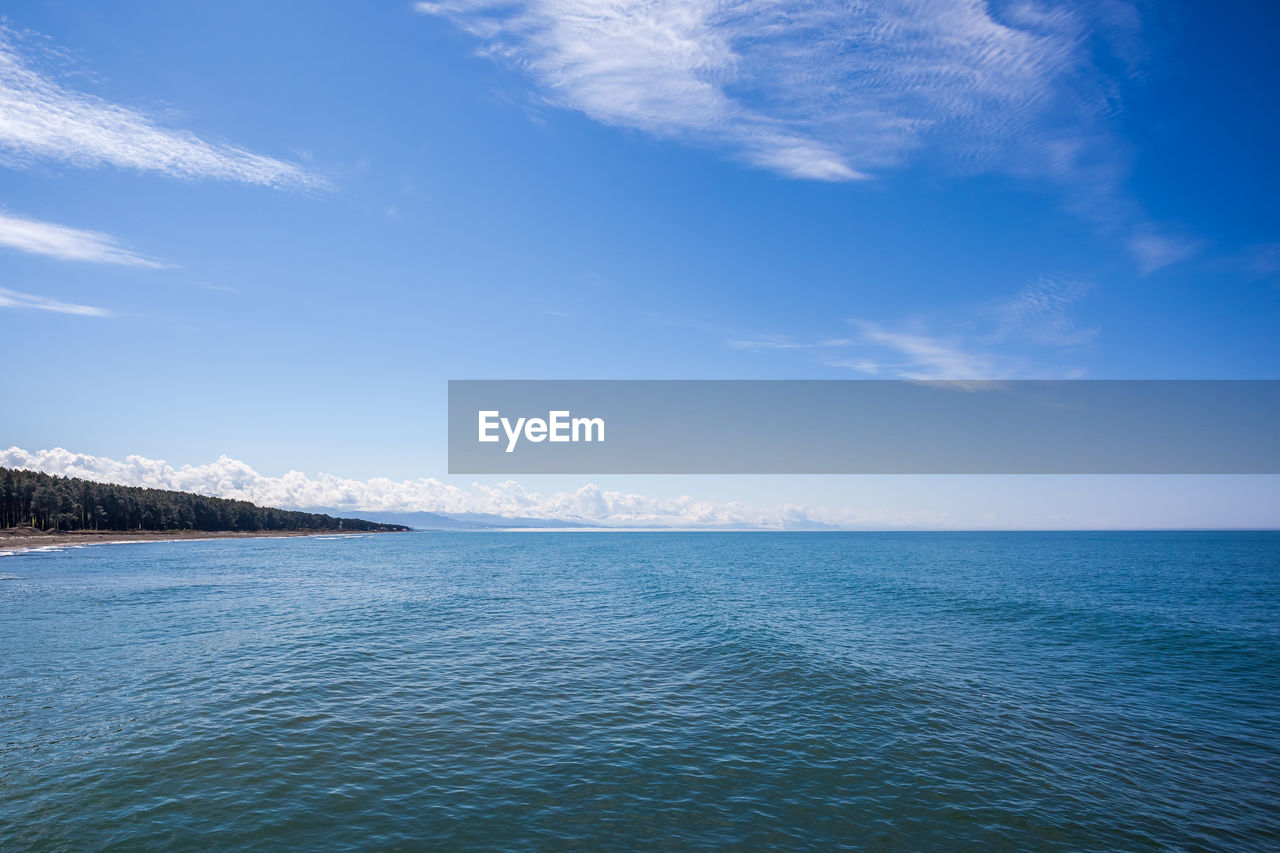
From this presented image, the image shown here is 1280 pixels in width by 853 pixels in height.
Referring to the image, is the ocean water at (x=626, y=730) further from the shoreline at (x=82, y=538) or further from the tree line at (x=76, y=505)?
the tree line at (x=76, y=505)

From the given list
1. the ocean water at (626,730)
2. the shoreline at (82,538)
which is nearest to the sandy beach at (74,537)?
the shoreline at (82,538)

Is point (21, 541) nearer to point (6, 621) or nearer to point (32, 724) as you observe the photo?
point (6, 621)

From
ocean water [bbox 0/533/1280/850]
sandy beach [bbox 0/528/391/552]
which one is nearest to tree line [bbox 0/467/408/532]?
sandy beach [bbox 0/528/391/552]

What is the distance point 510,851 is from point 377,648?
26569 mm

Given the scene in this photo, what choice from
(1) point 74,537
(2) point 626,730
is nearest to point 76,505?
(1) point 74,537

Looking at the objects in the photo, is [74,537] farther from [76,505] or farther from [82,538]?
[76,505]

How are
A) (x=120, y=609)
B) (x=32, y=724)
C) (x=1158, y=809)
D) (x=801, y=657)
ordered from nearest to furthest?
(x=1158, y=809) → (x=32, y=724) → (x=801, y=657) → (x=120, y=609)

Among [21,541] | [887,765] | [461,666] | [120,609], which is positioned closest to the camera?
[887,765]

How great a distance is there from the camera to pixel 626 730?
77.2ft

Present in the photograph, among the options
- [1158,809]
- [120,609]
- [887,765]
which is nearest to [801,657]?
[887,765]

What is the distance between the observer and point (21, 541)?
132 meters

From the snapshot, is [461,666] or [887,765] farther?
[461,666]

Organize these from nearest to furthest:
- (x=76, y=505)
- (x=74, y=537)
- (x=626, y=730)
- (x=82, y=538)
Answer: (x=626, y=730)
(x=74, y=537)
(x=82, y=538)
(x=76, y=505)

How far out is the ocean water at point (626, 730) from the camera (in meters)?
16.4
